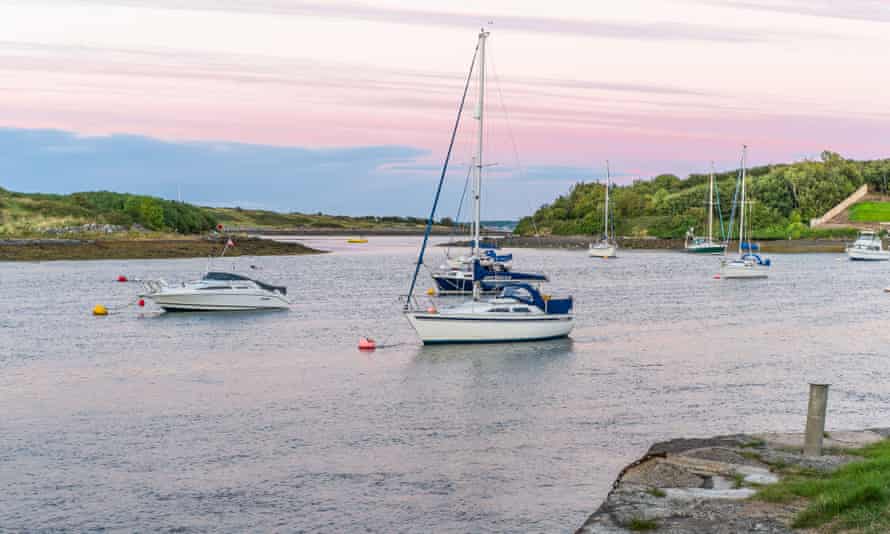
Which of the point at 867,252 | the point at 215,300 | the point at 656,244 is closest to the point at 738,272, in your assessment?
the point at 867,252

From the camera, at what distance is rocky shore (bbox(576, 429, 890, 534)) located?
1323 centimetres

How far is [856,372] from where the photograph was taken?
97.2ft

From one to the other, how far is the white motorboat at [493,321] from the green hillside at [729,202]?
369ft

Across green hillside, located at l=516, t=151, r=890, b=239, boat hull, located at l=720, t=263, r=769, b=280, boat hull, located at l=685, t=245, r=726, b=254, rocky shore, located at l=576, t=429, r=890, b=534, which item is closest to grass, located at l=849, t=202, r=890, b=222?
green hillside, located at l=516, t=151, r=890, b=239

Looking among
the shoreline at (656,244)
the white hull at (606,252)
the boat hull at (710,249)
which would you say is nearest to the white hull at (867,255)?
the boat hull at (710,249)

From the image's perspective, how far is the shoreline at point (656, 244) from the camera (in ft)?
417

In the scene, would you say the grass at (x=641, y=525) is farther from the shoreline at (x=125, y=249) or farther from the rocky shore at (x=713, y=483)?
the shoreline at (x=125, y=249)

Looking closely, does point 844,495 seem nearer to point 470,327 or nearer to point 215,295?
point 470,327

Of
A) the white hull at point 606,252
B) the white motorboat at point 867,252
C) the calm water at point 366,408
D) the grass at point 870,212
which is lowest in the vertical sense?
the calm water at point 366,408

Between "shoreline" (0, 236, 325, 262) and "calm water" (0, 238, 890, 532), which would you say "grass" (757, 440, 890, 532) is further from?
"shoreline" (0, 236, 325, 262)

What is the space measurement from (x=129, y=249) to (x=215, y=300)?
55874 millimetres

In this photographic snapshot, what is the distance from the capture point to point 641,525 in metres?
13.3

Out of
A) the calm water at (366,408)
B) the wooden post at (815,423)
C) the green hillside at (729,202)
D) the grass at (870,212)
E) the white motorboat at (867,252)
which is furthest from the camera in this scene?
the green hillside at (729,202)

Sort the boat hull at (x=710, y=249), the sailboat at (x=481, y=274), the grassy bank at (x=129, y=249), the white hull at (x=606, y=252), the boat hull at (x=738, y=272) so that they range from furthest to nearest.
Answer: the boat hull at (x=710, y=249) < the white hull at (x=606, y=252) < the grassy bank at (x=129, y=249) < the boat hull at (x=738, y=272) < the sailboat at (x=481, y=274)
